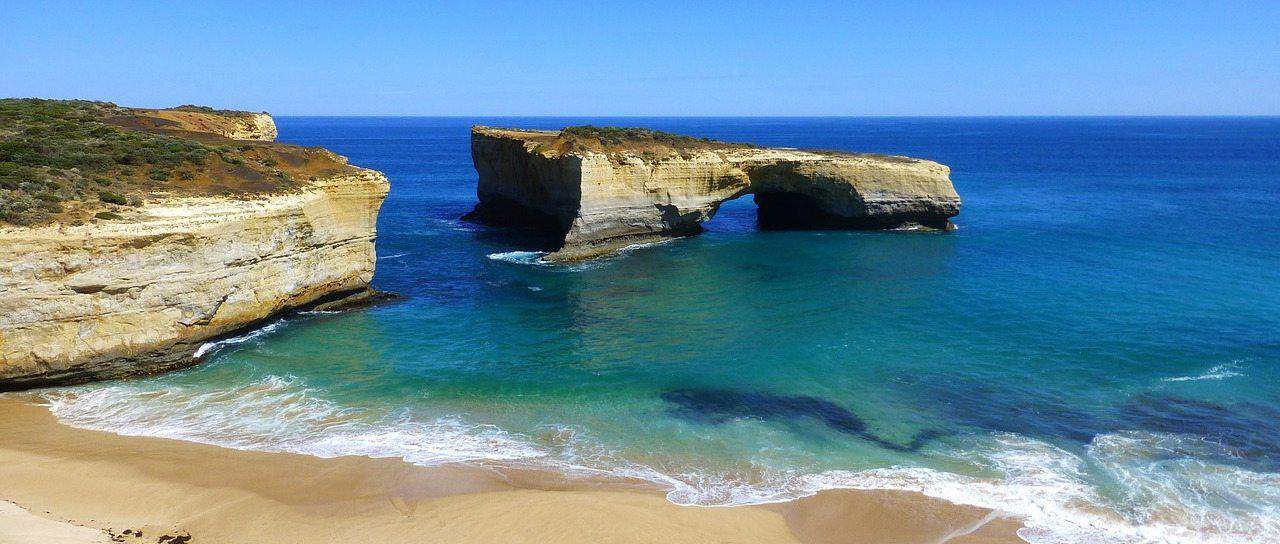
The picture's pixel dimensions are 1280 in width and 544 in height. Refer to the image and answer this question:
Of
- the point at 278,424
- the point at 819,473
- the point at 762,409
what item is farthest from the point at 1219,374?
the point at 278,424

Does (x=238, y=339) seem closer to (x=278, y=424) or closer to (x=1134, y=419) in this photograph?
(x=278, y=424)

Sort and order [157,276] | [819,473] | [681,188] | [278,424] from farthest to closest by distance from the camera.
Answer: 1. [681,188]
2. [157,276]
3. [278,424]
4. [819,473]

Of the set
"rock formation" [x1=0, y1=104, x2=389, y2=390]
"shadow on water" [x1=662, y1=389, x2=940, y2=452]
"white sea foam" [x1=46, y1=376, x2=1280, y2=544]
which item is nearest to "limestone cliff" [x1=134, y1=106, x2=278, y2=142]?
"rock formation" [x1=0, y1=104, x2=389, y2=390]

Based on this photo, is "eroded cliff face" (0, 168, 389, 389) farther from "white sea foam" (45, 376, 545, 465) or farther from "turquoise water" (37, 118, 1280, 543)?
"white sea foam" (45, 376, 545, 465)

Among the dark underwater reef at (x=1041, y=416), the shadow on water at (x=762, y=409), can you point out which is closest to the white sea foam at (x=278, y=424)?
the shadow on water at (x=762, y=409)

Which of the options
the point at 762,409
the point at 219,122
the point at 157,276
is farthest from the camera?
the point at 219,122
